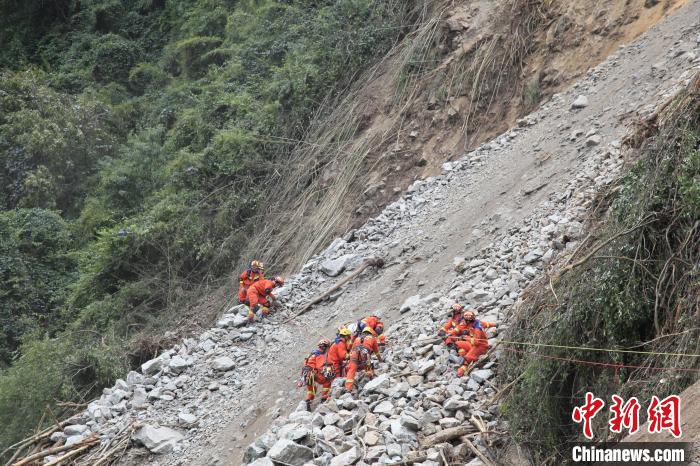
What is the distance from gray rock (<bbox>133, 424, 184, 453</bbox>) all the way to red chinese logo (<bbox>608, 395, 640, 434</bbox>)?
5560 mm

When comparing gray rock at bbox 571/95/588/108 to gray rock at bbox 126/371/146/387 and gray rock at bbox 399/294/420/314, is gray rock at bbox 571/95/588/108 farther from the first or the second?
gray rock at bbox 126/371/146/387

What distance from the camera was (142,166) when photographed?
17.5 m

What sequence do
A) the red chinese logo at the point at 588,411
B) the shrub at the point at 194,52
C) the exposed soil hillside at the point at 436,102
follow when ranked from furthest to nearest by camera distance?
the shrub at the point at 194,52 → the exposed soil hillside at the point at 436,102 → the red chinese logo at the point at 588,411

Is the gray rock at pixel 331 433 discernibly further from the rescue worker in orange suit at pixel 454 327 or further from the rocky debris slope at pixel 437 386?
the rescue worker in orange suit at pixel 454 327

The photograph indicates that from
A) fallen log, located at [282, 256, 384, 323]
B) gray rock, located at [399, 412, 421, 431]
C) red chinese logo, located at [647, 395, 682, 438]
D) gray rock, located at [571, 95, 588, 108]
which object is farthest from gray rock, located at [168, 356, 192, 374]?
red chinese logo, located at [647, 395, 682, 438]

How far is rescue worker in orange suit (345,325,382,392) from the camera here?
7.46 meters

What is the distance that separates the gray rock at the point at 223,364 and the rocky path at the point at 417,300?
19mm

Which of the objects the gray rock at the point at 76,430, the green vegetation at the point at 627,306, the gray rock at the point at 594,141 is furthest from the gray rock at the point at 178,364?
the gray rock at the point at 594,141

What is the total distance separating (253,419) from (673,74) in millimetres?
7093

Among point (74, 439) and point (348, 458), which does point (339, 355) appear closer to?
point (348, 458)

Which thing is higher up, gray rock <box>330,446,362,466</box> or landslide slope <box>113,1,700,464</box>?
gray rock <box>330,446,362,466</box>

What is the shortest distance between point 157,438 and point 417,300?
348 centimetres

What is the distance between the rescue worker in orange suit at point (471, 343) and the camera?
268 inches

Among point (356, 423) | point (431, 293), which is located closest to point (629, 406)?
point (356, 423)
